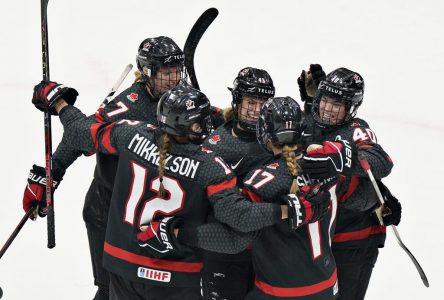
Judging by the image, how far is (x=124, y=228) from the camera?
10.5 feet

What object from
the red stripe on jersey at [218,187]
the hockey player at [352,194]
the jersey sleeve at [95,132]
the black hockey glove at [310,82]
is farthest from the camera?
the black hockey glove at [310,82]

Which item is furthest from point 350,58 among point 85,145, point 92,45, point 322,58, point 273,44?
point 85,145

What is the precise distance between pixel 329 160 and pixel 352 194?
0.50 metres

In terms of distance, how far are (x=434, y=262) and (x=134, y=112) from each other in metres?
2.16

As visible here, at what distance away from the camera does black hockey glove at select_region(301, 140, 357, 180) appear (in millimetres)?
3027

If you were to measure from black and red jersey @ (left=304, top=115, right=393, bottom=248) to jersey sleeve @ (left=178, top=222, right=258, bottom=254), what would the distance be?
470 millimetres

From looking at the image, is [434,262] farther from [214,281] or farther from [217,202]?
[217,202]

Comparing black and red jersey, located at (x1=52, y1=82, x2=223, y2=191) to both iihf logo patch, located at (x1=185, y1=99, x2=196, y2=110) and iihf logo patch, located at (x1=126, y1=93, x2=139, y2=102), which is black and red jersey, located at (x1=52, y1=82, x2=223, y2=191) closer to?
iihf logo patch, located at (x1=126, y1=93, x2=139, y2=102)

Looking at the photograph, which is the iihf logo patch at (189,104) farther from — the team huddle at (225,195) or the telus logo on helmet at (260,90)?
the telus logo on helmet at (260,90)

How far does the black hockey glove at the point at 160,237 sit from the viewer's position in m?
3.04

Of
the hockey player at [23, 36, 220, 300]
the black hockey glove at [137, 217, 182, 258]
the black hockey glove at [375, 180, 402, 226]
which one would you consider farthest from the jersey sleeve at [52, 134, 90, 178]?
the black hockey glove at [375, 180, 402, 226]

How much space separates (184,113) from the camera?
119 inches

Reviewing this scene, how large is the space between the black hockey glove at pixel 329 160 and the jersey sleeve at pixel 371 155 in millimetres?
70

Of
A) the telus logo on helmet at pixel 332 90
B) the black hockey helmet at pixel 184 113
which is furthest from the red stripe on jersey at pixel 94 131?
the telus logo on helmet at pixel 332 90
